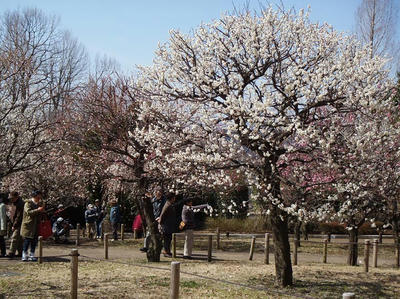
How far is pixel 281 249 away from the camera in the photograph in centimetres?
952

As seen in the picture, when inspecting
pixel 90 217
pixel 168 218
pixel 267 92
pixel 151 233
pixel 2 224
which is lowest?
pixel 90 217

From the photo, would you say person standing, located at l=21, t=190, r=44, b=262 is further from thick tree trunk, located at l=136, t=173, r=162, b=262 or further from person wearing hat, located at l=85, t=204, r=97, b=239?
person wearing hat, located at l=85, t=204, r=97, b=239

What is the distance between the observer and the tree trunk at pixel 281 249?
31.0 feet

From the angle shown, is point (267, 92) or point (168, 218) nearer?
point (267, 92)

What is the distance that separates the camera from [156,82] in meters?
11.1

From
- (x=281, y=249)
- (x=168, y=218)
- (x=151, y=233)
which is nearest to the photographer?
(x=281, y=249)

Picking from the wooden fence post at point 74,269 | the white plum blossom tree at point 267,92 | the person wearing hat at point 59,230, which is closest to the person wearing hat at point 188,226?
the white plum blossom tree at point 267,92

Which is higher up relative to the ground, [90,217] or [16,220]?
[16,220]

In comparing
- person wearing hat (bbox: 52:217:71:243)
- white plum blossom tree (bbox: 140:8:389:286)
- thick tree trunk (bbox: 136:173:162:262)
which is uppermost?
white plum blossom tree (bbox: 140:8:389:286)

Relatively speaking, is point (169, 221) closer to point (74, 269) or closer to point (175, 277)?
point (74, 269)

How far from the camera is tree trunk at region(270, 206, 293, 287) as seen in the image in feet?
31.0

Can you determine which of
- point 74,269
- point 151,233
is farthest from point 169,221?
point 74,269

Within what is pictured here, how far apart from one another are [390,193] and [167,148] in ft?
17.3

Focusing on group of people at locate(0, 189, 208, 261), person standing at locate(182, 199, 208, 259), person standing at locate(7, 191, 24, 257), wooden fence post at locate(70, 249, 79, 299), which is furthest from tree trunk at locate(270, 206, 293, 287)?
person standing at locate(7, 191, 24, 257)
